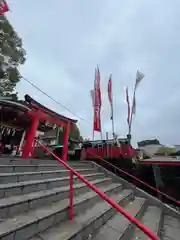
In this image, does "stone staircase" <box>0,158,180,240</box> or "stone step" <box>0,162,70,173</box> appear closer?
"stone staircase" <box>0,158,180,240</box>

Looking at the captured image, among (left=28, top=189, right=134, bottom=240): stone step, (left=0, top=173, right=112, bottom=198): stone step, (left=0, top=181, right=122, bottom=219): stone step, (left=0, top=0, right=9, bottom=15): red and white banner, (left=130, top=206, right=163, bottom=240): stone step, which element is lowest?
(left=130, top=206, right=163, bottom=240): stone step

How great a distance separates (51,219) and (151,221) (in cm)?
262

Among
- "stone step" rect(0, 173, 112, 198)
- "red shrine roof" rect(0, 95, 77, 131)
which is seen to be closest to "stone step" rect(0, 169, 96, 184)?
"stone step" rect(0, 173, 112, 198)

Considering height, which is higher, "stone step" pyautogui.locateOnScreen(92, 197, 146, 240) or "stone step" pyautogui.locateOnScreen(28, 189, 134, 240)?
"stone step" pyautogui.locateOnScreen(28, 189, 134, 240)

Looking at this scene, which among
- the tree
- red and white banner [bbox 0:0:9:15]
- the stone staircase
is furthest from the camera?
the tree

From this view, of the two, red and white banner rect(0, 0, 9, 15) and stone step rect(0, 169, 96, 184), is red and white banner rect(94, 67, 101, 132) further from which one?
red and white banner rect(0, 0, 9, 15)

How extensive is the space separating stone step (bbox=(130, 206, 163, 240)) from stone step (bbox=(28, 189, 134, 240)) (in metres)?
0.59

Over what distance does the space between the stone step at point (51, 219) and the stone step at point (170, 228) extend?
130 cm

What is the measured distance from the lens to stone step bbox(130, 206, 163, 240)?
2933mm

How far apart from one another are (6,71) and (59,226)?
40.8 feet

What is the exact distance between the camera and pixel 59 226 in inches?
87.2

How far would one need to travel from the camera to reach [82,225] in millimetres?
2287

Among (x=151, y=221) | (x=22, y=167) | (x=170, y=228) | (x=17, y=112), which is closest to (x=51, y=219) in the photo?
(x=22, y=167)

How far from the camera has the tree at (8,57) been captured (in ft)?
37.7
